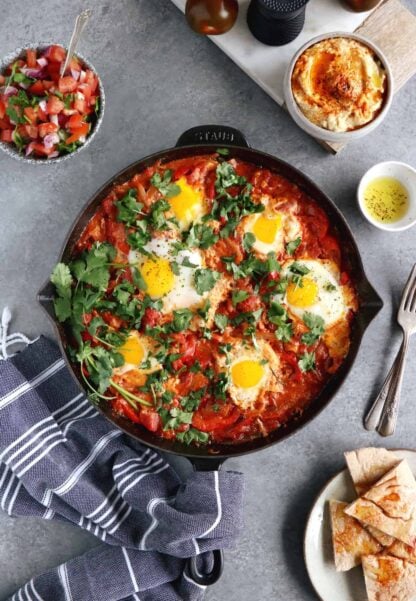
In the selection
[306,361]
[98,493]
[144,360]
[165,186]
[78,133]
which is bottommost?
[98,493]

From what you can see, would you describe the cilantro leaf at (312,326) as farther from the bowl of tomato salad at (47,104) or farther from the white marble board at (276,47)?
the bowl of tomato salad at (47,104)

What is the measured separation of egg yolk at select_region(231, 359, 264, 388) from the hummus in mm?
1550

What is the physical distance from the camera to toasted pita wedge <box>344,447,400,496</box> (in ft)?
15.8

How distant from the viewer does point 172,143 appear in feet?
16.6

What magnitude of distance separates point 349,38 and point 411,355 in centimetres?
214

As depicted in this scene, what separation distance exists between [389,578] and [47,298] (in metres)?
2.80

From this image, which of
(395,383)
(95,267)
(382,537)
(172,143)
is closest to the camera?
(95,267)

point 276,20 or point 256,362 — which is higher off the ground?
point 276,20

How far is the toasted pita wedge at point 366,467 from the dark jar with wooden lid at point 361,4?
9.49ft

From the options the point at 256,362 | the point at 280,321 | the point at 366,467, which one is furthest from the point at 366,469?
the point at 280,321

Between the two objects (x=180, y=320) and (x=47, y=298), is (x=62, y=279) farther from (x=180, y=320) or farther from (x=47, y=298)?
(x=180, y=320)

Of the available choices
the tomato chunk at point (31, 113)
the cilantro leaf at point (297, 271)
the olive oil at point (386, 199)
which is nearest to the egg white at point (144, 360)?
the cilantro leaf at point (297, 271)

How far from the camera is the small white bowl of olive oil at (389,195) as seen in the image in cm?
484

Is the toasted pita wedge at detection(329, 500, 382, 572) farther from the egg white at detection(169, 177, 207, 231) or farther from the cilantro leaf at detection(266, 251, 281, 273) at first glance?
the egg white at detection(169, 177, 207, 231)
